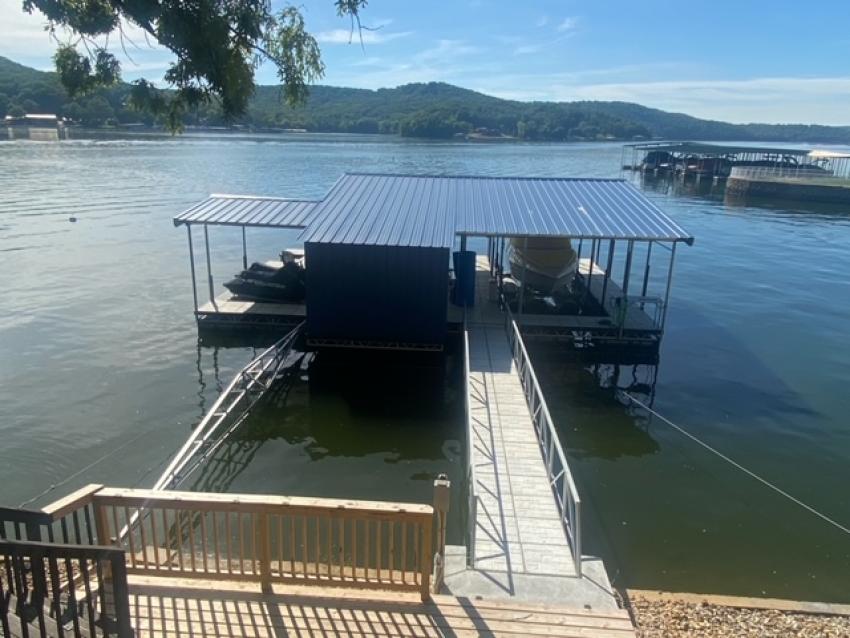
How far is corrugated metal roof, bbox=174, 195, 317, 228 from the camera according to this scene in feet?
64.3

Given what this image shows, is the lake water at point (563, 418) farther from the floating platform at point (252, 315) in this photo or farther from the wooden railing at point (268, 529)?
the wooden railing at point (268, 529)

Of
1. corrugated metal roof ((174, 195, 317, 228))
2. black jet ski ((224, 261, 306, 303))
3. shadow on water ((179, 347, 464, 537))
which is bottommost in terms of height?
shadow on water ((179, 347, 464, 537))

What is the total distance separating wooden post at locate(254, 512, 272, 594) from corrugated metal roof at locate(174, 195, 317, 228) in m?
13.3

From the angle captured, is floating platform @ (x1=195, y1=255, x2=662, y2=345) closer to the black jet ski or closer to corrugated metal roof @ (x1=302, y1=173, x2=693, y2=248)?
the black jet ski

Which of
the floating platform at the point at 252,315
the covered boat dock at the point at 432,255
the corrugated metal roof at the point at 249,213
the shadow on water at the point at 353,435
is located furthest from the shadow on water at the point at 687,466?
the corrugated metal roof at the point at 249,213

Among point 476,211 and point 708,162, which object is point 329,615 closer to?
point 476,211

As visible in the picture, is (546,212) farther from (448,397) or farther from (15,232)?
(15,232)

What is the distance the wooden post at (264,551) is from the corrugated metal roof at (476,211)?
35.3 ft

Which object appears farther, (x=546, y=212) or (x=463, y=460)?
(x=546, y=212)

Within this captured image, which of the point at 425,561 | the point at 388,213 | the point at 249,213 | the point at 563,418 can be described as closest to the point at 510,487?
the point at 425,561

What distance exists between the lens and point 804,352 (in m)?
20.1

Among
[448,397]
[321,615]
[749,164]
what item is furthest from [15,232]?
[749,164]

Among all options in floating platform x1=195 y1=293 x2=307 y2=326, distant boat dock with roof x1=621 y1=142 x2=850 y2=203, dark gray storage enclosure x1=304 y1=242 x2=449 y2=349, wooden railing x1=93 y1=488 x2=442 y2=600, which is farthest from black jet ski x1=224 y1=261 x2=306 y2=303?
distant boat dock with roof x1=621 y1=142 x2=850 y2=203

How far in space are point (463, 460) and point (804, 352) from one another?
13420mm
